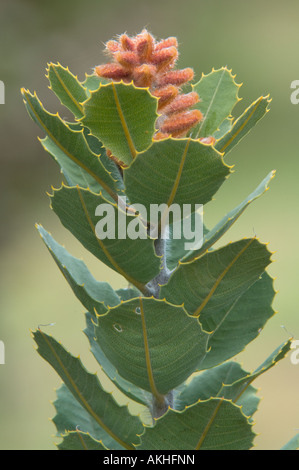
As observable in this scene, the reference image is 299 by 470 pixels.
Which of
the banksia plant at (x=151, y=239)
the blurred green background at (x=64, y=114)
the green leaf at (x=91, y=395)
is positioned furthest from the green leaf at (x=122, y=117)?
the blurred green background at (x=64, y=114)

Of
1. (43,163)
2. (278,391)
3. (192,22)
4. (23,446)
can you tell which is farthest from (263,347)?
(192,22)

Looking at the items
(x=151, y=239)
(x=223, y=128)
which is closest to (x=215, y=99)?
(x=223, y=128)

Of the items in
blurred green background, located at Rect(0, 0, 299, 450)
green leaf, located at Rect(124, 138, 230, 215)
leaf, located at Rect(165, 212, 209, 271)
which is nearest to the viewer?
green leaf, located at Rect(124, 138, 230, 215)

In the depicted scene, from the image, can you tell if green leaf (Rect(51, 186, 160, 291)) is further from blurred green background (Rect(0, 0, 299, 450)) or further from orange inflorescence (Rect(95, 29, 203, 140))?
blurred green background (Rect(0, 0, 299, 450))

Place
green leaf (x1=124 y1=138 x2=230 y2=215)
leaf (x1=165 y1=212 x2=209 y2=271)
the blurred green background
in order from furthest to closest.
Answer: the blurred green background
leaf (x1=165 y1=212 x2=209 y2=271)
green leaf (x1=124 y1=138 x2=230 y2=215)

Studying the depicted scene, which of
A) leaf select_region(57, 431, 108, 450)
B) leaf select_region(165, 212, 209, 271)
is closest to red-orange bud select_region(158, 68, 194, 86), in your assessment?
leaf select_region(165, 212, 209, 271)

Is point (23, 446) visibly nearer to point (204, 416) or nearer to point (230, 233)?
point (230, 233)
